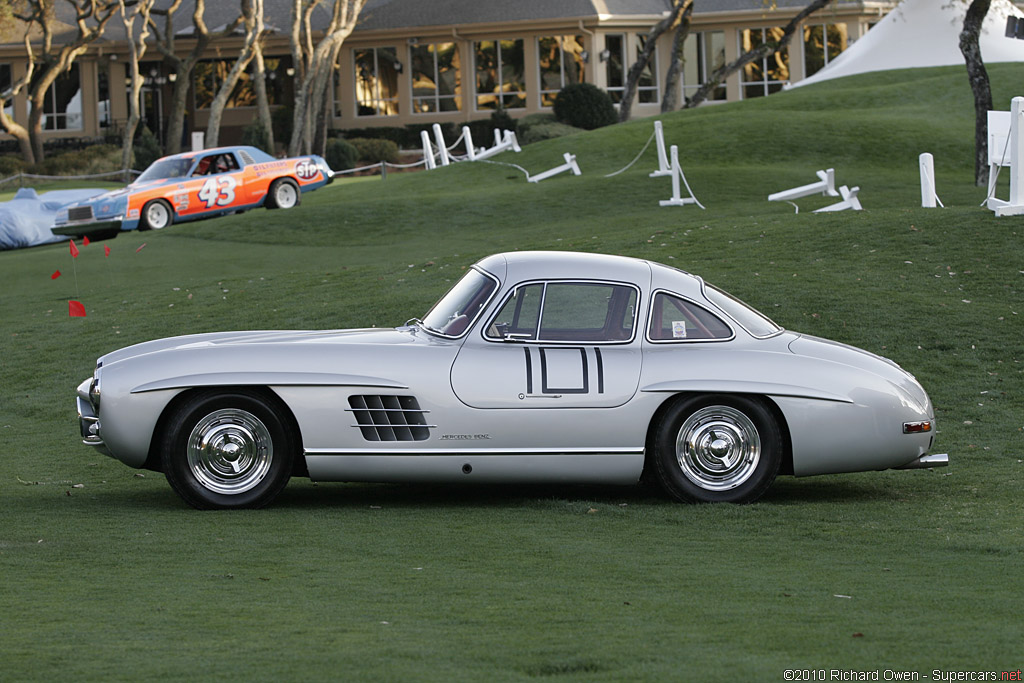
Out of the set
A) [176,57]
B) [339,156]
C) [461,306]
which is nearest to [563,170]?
[339,156]

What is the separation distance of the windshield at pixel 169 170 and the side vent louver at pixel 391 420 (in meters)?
19.8

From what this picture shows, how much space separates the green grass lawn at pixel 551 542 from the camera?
425 cm

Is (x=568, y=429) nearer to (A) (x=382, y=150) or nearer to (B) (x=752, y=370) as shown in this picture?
(B) (x=752, y=370)

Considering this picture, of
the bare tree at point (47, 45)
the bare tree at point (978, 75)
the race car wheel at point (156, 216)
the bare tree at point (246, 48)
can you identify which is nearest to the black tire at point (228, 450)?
the bare tree at point (978, 75)

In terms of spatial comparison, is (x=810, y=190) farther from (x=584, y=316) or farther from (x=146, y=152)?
(x=146, y=152)

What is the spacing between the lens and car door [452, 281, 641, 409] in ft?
22.5

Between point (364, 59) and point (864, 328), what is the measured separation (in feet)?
138

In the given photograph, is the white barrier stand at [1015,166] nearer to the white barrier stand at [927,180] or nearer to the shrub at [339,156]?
the white barrier stand at [927,180]

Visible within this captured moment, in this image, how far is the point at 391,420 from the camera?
683 cm

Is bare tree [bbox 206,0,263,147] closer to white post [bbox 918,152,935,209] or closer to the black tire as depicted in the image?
white post [bbox 918,152,935,209]

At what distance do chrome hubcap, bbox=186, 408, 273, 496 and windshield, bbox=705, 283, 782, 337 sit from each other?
2576mm

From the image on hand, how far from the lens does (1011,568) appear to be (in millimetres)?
5457

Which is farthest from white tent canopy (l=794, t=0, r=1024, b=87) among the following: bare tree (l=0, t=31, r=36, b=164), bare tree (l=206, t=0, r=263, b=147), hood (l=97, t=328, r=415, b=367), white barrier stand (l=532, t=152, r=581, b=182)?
hood (l=97, t=328, r=415, b=367)

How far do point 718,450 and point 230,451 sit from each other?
101 inches
